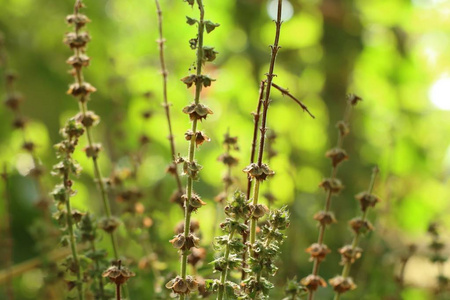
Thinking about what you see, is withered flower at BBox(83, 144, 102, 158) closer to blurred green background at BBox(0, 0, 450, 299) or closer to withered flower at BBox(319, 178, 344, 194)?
withered flower at BBox(319, 178, 344, 194)

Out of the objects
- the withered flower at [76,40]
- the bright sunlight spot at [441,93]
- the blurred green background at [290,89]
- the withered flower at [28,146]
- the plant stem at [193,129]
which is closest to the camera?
the plant stem at [193,129]

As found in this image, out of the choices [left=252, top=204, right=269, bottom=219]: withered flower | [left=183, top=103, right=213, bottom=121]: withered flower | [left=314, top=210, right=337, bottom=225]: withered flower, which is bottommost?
[left=252, top=204, right=269, bottom=219]: withered flower

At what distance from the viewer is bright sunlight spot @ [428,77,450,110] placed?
2.01 meters

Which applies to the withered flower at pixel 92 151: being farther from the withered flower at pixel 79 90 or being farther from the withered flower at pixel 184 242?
the withered flower at pixel 184 242

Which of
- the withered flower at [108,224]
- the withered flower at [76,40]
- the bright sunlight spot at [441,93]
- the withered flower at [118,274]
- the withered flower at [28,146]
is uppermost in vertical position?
the bright sunlight spot at [441,93]

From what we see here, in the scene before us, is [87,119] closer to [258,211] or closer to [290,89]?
[258,211]

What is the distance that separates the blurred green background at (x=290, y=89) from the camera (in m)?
1.44

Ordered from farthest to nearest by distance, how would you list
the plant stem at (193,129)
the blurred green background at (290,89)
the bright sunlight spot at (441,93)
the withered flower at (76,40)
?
1. the bright sunlight spot at (441,93)
2. the blurred green background at (290,89)
3. the withered flower at (76,40)
4. the plant stem at (193,129)

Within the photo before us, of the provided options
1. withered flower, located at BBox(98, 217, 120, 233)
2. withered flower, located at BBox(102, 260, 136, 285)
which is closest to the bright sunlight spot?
withered flower, located at BBox(98, 217, 120, 233)

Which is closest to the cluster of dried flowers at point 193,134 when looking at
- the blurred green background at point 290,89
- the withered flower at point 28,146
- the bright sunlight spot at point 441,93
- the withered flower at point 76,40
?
the withered flower at point 76,40

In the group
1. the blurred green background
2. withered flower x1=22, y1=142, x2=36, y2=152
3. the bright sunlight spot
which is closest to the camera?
withered flower x1=22, y1=142, x2=36, y2=152

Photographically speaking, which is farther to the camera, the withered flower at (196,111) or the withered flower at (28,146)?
the withered flower at (28,146)

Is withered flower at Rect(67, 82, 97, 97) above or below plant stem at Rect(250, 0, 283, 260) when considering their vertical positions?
above

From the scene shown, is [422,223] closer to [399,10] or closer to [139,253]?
[399,10]
